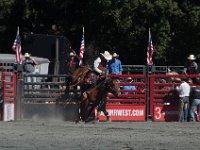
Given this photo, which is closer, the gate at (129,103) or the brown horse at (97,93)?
the brown horse at (97,93)

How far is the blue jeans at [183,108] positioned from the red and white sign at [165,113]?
323 millimetres

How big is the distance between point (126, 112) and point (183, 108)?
5.74ft

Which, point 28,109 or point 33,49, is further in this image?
point 33,49

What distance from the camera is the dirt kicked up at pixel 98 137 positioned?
14.7 m

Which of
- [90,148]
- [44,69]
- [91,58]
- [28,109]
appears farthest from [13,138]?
[91,58]

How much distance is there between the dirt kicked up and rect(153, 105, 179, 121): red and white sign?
354 cm

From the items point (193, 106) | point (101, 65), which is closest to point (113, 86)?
point (101, 65)

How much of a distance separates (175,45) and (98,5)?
16.3 feet

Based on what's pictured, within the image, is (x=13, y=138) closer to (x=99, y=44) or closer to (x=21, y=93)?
(x=21, y=93)

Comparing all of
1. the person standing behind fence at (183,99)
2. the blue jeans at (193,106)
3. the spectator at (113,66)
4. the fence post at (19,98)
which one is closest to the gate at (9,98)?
the fence post at (19,98)

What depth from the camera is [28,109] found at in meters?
23.8

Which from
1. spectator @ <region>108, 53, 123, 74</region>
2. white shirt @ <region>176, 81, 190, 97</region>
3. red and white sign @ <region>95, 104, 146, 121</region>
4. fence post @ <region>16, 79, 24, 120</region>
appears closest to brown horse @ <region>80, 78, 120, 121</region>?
red and white sign @ <region>95, 104, 146, 121</region>

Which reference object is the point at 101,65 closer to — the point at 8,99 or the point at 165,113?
the point at 165,113

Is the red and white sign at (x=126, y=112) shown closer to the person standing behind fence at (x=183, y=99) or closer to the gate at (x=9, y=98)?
the person standing behind fence at (x=183, y=99)
